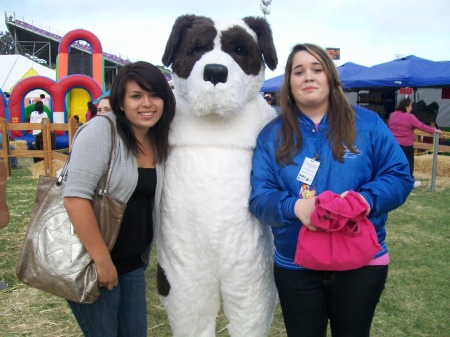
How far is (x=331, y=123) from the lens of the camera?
186cm

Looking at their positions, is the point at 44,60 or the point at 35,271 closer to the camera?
the point at 35,271

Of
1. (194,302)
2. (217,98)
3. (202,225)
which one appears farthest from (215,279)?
(217,98)

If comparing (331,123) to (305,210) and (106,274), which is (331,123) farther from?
(106,274)

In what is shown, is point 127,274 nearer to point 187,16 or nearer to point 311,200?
point 311,200

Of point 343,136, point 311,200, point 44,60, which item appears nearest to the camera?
point 311,200

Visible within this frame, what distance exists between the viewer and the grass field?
121 inches

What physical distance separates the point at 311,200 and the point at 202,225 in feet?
1.92

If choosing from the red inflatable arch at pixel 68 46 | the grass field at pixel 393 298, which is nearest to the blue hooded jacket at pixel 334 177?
the grass field at pixel 393 298

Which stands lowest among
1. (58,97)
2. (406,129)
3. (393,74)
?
(406,129)

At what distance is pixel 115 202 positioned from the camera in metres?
1.74

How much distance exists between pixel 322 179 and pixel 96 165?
89cm

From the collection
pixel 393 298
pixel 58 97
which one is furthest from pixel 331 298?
pixel 58 97

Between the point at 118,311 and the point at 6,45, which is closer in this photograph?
the point at 118,311

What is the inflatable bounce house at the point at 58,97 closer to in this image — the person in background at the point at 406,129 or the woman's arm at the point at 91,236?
the person in background at the point at 406,129
